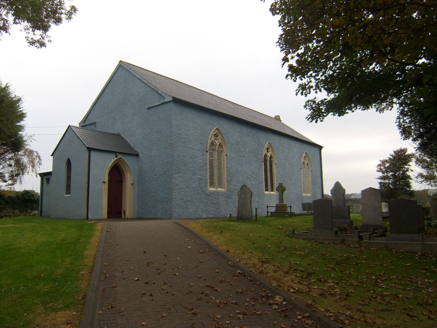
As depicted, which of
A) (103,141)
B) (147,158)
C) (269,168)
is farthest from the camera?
(269,168)

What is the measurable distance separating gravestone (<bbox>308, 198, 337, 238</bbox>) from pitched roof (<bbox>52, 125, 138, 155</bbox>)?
11326 mm

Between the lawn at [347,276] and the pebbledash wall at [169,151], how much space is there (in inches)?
238

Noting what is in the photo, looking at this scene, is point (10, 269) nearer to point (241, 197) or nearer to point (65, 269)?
point (65, 269)

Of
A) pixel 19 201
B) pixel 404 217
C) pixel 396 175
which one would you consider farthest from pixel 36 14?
pixel 396 175

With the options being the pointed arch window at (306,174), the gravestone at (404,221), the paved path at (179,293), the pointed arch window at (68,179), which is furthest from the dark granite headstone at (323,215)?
the pointed arch window at (306,174)

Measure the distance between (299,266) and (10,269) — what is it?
7.15 meters

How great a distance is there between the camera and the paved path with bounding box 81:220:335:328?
18.0ft

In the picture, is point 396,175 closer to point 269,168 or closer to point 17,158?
point 269,168

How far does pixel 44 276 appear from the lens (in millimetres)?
6926

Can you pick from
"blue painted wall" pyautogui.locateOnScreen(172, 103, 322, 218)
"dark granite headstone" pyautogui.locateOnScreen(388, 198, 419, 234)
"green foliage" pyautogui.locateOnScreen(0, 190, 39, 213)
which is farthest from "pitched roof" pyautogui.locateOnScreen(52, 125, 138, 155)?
"dark granite headstone" pyautogui.locateOnScreen(388, 198, 419, 234)

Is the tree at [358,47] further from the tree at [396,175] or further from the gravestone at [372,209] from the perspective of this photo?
the tree at [396,175]

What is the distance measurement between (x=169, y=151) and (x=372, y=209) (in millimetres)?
10540

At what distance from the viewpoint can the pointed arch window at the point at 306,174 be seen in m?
31.0

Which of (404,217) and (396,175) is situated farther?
(396,175)
